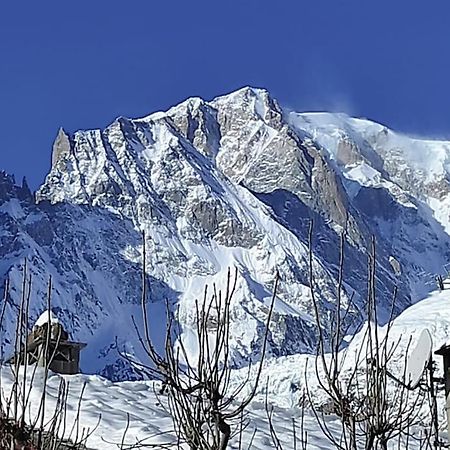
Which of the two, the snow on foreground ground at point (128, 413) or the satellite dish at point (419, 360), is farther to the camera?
the snow on foreground ground at point (128, 413)

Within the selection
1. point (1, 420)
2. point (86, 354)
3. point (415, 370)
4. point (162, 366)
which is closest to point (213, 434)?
point (162, 366)

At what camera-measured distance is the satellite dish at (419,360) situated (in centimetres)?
811

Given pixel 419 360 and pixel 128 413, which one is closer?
pixel 419 360

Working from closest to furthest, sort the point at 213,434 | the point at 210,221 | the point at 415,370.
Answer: the point at 213,434
the point at 415,370
the point at 210,221

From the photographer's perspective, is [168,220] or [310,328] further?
[168,220]

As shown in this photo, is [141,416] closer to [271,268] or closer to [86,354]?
[86,354]

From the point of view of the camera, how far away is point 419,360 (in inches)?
325

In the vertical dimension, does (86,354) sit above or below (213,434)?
above

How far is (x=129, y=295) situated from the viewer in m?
178

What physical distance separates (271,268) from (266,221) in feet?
48.9

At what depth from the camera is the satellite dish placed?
26.6ft

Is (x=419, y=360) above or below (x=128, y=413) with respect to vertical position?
above

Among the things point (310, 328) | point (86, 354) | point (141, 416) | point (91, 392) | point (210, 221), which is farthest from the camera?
point (210, 221)

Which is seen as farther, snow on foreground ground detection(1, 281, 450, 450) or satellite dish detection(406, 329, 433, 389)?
snow on foreground ground detection(1, 281, 450, 450)
